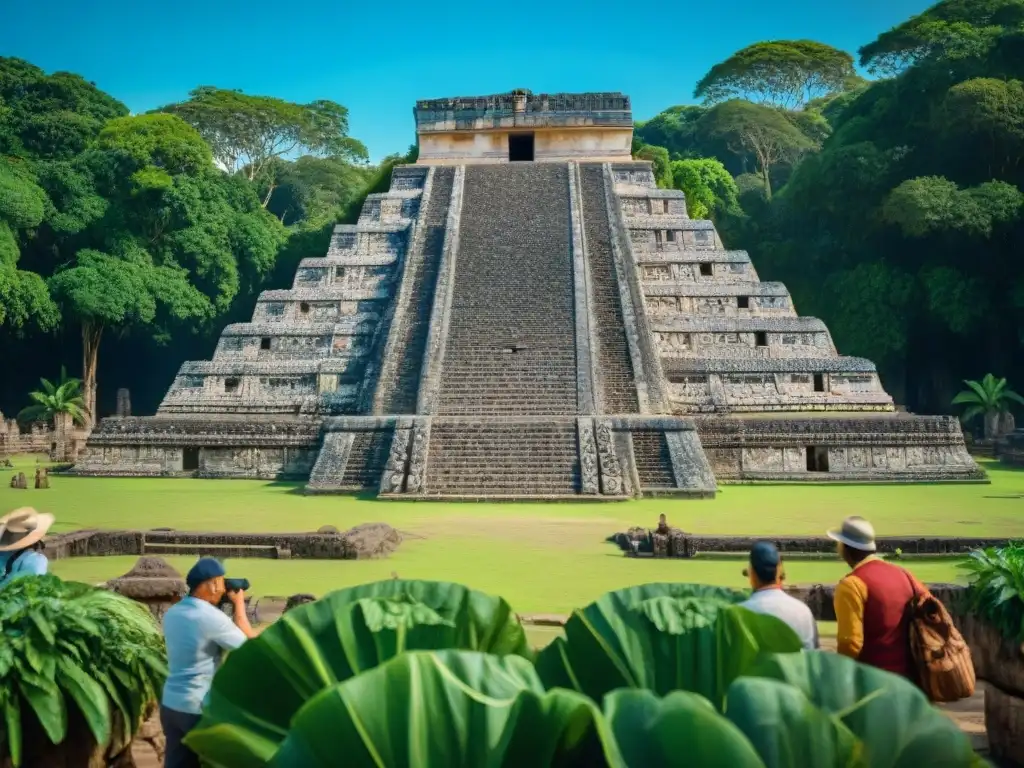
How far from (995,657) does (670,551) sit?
5.59m

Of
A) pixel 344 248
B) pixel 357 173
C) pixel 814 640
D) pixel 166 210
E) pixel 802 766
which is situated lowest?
pixel 814 640

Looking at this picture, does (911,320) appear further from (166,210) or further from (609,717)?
(609,717)

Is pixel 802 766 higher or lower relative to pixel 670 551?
higher

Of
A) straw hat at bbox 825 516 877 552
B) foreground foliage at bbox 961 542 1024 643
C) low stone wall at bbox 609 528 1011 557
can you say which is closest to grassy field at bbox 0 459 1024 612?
low stone wall at bbox 609 528 1011 557

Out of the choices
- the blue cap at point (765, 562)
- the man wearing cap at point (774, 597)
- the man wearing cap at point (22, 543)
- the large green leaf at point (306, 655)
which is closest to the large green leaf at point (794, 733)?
the large green leaf at point (306, 655)

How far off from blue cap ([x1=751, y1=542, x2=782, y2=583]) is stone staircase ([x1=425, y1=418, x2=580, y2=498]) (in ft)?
37.0

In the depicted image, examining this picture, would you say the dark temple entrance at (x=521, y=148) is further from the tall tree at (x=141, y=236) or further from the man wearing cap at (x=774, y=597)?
the man wearing cap at (x=774, y=597)

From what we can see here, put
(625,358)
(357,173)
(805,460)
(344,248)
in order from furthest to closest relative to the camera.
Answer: (357,173) < (344,248) < (625,358) < (805,460)

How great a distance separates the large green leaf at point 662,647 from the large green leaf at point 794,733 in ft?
1.39

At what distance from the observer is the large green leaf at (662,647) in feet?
6.24

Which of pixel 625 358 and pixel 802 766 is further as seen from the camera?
pixel 625 358

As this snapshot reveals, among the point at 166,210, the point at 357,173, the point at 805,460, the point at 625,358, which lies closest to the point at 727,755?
the point at 805,460

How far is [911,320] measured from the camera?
3056 centimetres

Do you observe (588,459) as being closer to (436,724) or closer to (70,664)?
(70,664)
